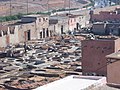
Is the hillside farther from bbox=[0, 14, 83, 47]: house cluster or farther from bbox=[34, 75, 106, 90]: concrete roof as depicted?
bbox=[34, 75, 106, 90]: concrete roof

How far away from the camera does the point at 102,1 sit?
4425 centimetres

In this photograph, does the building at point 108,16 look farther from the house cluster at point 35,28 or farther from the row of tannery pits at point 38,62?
the row of tannery pits at point 38,62

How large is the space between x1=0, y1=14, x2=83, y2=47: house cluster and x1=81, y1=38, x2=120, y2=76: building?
9.60 meters

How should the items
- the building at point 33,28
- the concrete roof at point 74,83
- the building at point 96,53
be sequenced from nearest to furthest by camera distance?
1. the concrete roof at point 74,83
2. the building at point 96,53
3. the building at point 33,28

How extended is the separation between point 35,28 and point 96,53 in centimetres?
1234

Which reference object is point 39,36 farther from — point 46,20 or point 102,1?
point 102,1

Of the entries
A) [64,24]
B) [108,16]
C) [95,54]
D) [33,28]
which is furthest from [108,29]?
[95,54]

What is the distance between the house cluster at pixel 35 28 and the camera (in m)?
22.3

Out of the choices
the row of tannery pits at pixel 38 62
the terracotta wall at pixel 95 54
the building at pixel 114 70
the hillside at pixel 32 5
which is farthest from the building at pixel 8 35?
the building at pixel 114 70

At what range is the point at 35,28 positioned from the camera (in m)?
24.3

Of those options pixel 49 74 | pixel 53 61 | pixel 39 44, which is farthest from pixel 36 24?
pixel 49 74

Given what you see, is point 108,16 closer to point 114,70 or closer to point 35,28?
point 35,28

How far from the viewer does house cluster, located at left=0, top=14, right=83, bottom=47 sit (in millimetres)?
22328

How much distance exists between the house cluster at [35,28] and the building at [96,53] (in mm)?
9598
